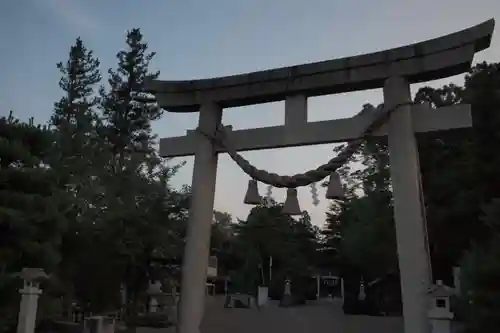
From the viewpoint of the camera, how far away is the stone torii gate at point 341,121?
575 cm

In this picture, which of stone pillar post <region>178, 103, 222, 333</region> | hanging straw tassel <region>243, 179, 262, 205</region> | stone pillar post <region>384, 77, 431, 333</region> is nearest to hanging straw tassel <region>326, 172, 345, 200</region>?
stone pillar post <region>384, 77, 431, 333</region>

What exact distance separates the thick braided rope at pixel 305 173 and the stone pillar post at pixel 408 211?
0.19 m

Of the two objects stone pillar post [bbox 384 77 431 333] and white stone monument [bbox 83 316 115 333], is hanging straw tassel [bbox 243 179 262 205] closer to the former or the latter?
stone pillar post [bbox 384 77 431 333]

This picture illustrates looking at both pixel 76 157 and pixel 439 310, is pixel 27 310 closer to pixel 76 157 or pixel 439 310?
pixel 439 310

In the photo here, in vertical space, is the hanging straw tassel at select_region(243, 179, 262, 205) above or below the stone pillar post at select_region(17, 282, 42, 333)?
above

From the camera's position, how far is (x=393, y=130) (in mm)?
6148

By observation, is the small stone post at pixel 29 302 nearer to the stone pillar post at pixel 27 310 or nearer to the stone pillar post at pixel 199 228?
the stone pillar post at pixel 27 310

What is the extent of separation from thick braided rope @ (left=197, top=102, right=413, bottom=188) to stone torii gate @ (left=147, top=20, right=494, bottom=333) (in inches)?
3.3

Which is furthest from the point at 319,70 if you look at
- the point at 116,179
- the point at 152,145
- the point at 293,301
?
the point at 152,145

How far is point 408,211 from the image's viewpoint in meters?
5.80

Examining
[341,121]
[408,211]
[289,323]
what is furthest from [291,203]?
[289,323]

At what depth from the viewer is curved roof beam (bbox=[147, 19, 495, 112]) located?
5.91 metres

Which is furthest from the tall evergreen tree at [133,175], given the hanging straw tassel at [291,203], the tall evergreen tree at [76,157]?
the hanging straw tassel at [291,203]

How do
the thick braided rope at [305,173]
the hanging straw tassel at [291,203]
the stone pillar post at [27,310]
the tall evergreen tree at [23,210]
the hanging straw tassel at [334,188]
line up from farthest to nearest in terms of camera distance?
the tall evergreen tree at [23,210], the stone pillar post at [27,310], the hanging straw tassel at [291,203], the hanging straw tassel at [334,188], the thick braided rope at [305,173]
